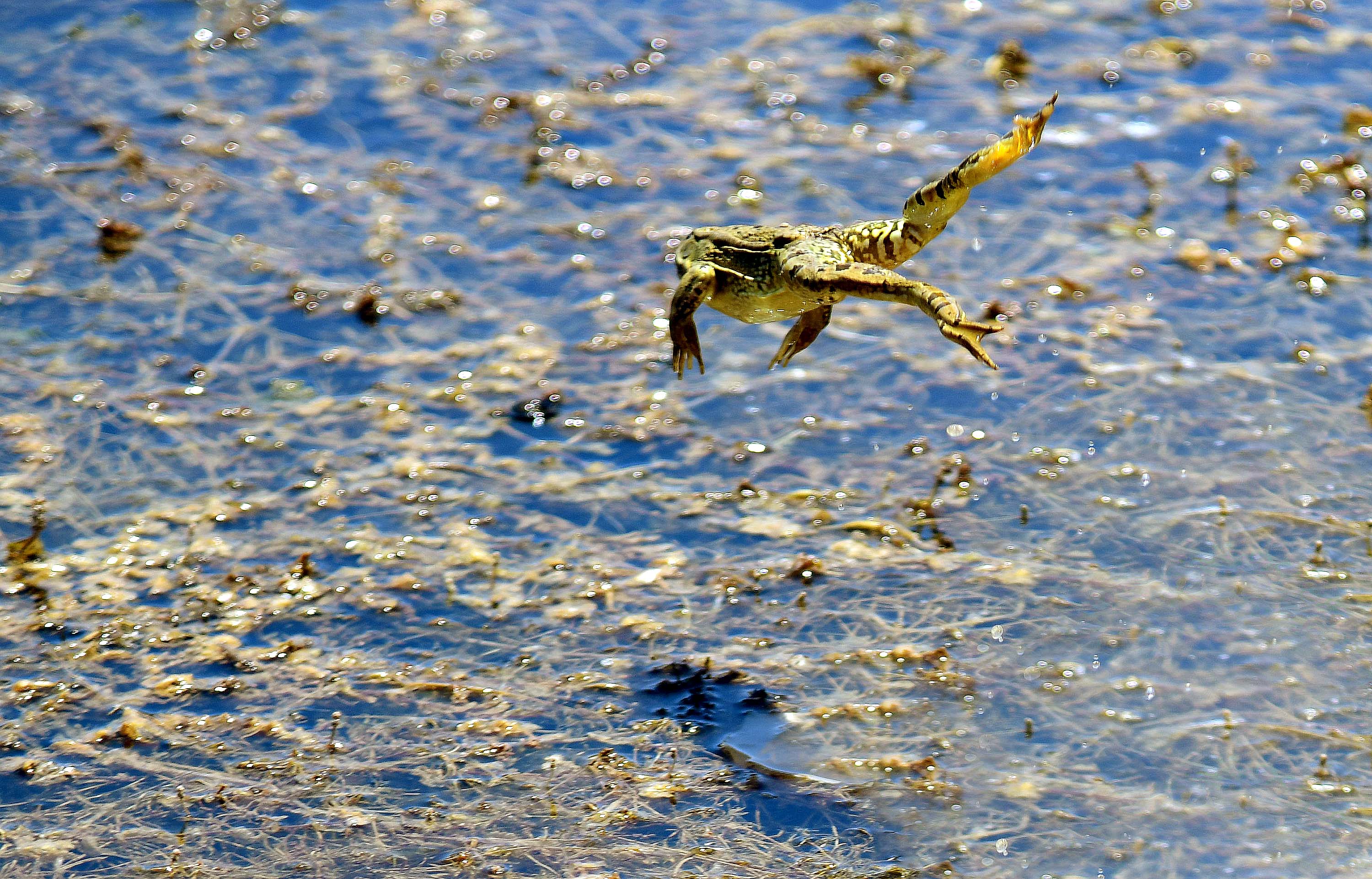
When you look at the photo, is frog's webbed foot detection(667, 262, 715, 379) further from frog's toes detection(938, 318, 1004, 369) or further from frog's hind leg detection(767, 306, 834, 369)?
frog's toes detection(938, 318, 1004, 369)

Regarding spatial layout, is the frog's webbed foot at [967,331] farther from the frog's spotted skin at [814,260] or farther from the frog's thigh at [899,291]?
the frog's spotted skin at [814,260]

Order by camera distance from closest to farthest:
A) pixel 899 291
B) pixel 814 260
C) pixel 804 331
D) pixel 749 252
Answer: pixel 899 291 < pixel 814 260 < pixel 749 252 < pixel 804 331

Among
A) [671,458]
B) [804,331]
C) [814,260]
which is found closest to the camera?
[814,260]

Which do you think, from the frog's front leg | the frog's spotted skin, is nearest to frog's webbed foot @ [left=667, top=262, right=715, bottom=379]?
the frog's spotted skin

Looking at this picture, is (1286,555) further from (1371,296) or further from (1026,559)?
(1371,296)

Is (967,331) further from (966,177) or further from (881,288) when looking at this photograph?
(966,177)

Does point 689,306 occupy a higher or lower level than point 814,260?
lower

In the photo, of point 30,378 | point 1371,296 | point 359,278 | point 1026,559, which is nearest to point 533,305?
point 359,278

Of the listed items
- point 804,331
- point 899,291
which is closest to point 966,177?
point 899,291
